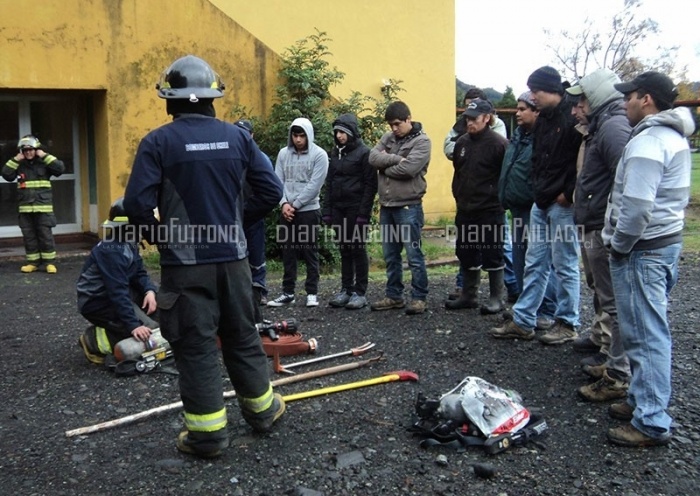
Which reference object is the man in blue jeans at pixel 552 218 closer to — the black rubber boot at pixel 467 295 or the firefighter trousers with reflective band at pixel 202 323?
the black rubber boot at pixel 467 295

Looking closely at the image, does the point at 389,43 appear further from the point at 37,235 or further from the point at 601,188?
the point at 601,188

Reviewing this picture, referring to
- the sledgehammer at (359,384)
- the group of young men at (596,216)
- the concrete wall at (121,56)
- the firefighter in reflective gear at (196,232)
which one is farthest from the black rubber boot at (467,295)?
the concrete wall at (121,56)

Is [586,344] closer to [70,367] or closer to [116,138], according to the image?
[70,367]

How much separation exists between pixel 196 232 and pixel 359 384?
5.96 feet

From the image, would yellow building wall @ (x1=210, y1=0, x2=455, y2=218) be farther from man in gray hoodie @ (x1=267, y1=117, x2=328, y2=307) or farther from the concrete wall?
man in gray hoodie @ (x1=267, y1=117, x2=328, y2=307)

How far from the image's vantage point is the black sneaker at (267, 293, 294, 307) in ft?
26.1

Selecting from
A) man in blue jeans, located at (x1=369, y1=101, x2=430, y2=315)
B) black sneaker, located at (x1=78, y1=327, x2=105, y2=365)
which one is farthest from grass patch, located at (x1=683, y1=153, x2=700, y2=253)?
black sneaker, located at (x1=78, y1=327, x2=105, y2=365)

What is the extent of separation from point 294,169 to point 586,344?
11.9ft

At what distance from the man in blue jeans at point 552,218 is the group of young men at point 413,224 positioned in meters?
0.01

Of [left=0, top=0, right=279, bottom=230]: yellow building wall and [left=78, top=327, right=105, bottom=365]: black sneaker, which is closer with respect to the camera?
[left=78, top=327, right=105, bottom=365]: black sneaker

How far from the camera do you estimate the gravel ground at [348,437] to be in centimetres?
385

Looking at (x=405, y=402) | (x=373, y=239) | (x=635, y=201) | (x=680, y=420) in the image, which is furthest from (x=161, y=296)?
(x=373, y=239)

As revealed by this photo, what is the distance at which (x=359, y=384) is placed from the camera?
5199 millimetres

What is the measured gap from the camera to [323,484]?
3.86 metres
